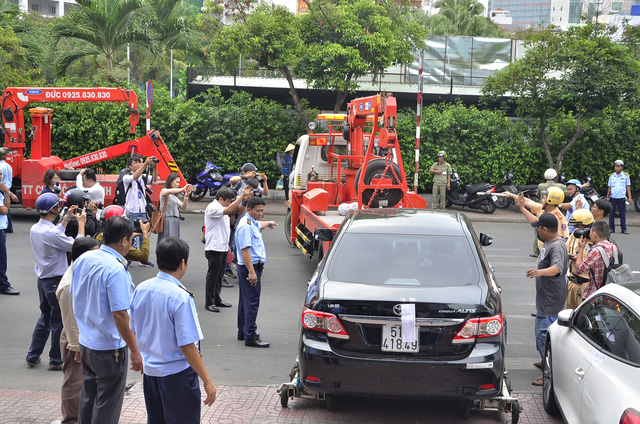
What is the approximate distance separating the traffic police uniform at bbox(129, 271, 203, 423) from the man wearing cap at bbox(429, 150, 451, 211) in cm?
1583

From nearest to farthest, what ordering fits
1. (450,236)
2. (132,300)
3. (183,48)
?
(132,300) < (450,236) < (183,48)

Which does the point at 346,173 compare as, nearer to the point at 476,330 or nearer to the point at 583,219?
the point at 583,219

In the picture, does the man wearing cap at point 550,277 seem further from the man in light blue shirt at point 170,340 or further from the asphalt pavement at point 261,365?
the man in light blue shirt at point 170,340

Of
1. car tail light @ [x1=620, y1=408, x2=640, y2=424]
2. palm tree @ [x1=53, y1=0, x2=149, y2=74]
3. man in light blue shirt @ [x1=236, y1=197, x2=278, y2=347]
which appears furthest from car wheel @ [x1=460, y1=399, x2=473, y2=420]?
palm tree @ [x1=53, y1=0, x2=149, y2=74]

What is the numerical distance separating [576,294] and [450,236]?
76.4 inches

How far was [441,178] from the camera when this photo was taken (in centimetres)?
1972

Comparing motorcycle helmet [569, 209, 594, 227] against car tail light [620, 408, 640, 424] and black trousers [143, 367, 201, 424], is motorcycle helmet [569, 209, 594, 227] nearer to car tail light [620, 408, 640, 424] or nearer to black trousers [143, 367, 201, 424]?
car tail light [620, 408, 640, 424]

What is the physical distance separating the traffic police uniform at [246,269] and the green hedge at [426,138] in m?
13.4

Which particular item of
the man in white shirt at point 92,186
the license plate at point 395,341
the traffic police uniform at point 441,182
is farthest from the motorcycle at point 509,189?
the license plate at point 395,341

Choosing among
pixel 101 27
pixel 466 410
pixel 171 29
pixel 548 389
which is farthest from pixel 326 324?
pixel 171 29

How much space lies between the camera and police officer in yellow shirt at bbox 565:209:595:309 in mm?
7380

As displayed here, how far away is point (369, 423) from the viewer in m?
5.89

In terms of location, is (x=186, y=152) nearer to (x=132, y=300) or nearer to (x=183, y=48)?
(x=183, y=48)

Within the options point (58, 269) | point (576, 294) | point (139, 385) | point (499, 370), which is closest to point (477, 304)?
point (499, 370)
